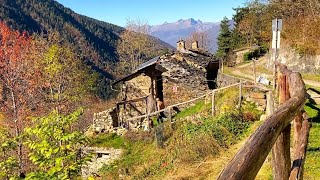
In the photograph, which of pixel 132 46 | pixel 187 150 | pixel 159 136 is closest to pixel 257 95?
pixel 187 150

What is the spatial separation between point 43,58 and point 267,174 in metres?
38.2

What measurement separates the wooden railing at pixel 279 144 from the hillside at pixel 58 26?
320ft

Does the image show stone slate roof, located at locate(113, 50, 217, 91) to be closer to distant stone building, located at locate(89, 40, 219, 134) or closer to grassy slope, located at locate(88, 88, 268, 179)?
distant stone building, located at locate(89, 40, 219, 134)

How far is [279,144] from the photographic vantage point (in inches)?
115

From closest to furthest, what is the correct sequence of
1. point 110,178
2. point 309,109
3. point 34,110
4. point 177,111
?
1. point 309,109
2. point 110,178
3. point 177,111
4. point 34,110

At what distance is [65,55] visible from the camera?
49.8 m

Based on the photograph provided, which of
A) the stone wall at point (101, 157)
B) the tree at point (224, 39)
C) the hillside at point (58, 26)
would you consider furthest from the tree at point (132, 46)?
the stone wall at point (101, 157)

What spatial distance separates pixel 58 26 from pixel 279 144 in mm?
120396

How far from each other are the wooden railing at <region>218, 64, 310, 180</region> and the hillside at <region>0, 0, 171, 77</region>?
9764 centimetres

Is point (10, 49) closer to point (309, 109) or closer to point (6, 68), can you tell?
point (6, 68)

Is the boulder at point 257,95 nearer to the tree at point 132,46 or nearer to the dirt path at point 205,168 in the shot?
the dirt path at point 205,168

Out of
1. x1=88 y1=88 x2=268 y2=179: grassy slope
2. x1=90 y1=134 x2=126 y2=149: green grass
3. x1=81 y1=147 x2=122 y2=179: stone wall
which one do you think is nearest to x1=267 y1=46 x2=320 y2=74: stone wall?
x1=88 y1=88 x2=268 y2=179: grassy slope

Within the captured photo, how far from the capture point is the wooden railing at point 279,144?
5.42 feet

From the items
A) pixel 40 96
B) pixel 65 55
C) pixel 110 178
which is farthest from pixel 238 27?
pixel 110 178
